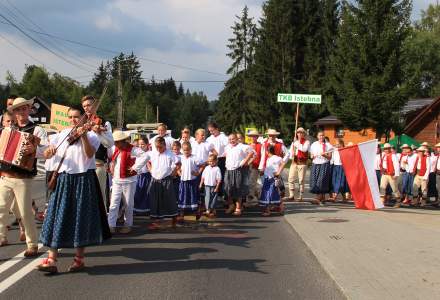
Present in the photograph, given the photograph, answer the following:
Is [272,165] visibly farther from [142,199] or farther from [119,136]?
[119,136]

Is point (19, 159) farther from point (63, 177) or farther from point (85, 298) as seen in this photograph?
point (85, 298)

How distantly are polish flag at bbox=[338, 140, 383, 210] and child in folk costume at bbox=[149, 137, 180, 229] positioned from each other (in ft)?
17.4

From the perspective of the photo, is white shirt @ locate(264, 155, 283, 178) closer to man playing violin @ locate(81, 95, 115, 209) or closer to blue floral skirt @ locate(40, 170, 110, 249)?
man playing violin @ locate(81, 95, 115, 209)

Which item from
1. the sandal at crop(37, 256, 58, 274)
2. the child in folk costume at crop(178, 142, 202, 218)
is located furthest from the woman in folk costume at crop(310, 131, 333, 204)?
the sandal at crop(37, 256, 58, 274)

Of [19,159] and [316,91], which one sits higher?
[316,91]

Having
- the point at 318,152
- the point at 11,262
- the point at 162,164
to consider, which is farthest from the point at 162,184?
the point at 318,152

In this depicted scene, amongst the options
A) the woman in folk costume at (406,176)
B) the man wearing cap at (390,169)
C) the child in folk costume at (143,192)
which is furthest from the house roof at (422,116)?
the child in folk costume at (143,192)

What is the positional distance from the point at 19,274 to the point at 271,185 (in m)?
7.12

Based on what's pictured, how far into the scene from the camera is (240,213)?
12.6 m

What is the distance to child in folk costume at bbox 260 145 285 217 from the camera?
12.6 meters

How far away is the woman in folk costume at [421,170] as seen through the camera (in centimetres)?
1681

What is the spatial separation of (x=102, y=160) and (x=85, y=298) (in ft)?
13.9

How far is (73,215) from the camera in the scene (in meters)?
6.50

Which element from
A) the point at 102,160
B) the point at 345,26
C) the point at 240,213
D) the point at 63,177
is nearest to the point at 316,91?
the point at 345,26
